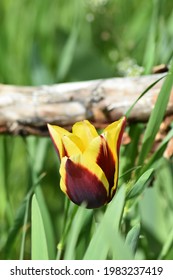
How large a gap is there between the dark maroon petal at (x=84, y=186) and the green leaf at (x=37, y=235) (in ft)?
0.14

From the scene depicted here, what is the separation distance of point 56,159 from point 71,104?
42 centimetres

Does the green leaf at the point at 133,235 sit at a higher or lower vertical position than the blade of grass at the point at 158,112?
lower

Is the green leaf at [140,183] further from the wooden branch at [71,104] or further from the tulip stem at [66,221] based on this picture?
the wooden branch at [71,104]

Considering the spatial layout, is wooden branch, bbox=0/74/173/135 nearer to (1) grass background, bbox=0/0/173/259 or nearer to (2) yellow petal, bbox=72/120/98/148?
(1) grass background, bbox=0/0/173/259

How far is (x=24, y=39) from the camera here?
2.05 metres

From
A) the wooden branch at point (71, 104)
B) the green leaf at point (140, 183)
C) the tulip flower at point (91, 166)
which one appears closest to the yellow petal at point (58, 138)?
the tulip flower at point (91, 166)

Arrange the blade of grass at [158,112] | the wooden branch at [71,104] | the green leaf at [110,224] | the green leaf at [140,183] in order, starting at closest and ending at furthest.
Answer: the green leaf at [110,224]
the green leaf at [140,183]
the blade of grass at [158,112]
the wooden branch at [71,104]

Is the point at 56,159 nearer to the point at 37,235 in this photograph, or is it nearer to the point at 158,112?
the point at 158,112

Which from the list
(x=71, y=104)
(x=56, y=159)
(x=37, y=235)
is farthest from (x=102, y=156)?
(x=56, y=159)

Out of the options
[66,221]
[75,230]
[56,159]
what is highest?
[75,230]

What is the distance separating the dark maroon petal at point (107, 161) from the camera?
0.82 metres

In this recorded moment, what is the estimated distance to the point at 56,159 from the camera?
1609 mm

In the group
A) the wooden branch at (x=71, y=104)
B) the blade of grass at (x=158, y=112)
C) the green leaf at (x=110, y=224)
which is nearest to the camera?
the green leaf at (x=110, y=224)

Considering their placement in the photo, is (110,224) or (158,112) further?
(158,112)
